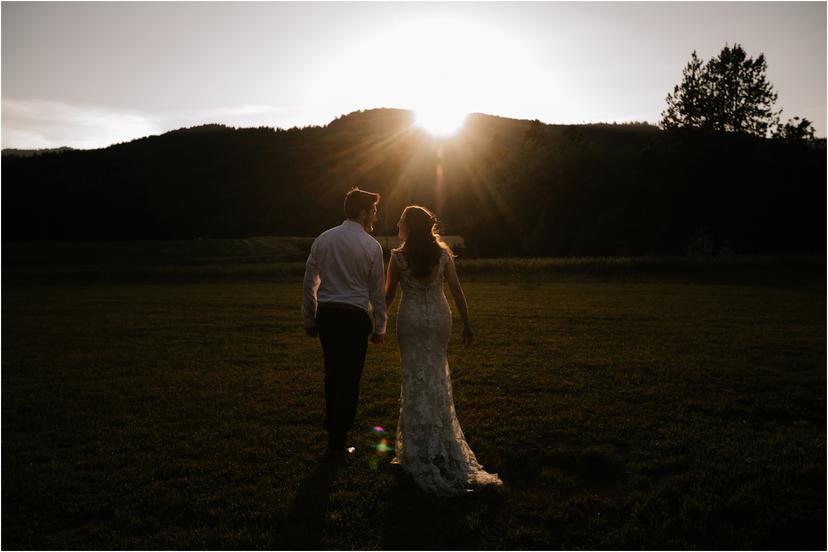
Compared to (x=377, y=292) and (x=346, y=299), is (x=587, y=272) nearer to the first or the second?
(x=377, y=292)

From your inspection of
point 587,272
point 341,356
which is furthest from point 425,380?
point 587,272

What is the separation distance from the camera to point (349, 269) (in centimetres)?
686

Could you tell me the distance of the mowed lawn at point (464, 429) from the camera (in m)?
5.55

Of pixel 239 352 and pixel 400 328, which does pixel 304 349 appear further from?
pixel 400 328

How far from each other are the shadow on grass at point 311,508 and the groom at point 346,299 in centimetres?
43

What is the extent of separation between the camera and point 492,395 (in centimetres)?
1044

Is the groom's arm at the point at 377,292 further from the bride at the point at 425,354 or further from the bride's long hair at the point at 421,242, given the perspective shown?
the bride's long hair at the point at 421,242

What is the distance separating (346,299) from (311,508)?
2.26 meters

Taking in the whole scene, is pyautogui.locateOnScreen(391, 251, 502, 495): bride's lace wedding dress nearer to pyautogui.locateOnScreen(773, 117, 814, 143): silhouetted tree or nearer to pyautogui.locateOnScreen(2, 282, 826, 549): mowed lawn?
pyautogui.locateOnScreen(2, 282, 826, 549): mowed lawn

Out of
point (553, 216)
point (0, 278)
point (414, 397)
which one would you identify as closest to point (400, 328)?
point (414, 397)

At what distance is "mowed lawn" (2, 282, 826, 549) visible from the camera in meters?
5.55

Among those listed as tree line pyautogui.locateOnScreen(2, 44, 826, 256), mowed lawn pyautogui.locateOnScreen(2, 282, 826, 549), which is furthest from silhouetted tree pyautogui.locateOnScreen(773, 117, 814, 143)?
mowed lawn pyautogui.locateOnScreen(2, 282, 826, 549)

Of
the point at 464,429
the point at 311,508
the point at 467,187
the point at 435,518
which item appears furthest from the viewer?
the point at 467,187

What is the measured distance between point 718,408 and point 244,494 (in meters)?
7.36
